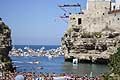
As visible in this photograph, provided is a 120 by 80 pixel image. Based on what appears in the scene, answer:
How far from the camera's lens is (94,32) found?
284 ft

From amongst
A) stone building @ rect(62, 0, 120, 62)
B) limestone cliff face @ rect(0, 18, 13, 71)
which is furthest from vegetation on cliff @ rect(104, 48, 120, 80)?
stone building @ rect(62, 0, 120, 62)

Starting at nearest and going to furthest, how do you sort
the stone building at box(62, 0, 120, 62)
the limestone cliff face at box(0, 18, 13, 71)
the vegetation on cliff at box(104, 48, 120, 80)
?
the vegetation on cliff at box(104, 48, 120, 80), the limestone cliff face at box(0, 18, 13, 71), the stone building at box(62, 0, 120, 62)

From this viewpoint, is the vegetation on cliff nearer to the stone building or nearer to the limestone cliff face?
the limestone cliff face

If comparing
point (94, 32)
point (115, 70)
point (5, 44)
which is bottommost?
point (5, 44)

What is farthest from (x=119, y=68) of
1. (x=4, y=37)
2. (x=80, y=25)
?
(x=80, y=25)

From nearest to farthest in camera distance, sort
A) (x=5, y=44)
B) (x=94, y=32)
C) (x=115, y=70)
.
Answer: (x=115, y=70) → (x=5, y=44) → (x=94, y=32)

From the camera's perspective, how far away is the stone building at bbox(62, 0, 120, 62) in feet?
273

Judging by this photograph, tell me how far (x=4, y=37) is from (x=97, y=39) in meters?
28.4

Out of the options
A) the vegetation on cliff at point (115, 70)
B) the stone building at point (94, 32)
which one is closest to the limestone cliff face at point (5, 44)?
the stone building at point (94, 32)

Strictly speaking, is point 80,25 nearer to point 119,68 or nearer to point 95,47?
point 95,47

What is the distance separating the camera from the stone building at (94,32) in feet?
273

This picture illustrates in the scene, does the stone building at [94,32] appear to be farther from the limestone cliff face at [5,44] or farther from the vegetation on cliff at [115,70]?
the vegetation on cliff at [115,70]

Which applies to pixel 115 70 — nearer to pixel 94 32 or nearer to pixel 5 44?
pixel 5 44

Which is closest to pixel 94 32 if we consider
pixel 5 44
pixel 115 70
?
pixel 5 44
